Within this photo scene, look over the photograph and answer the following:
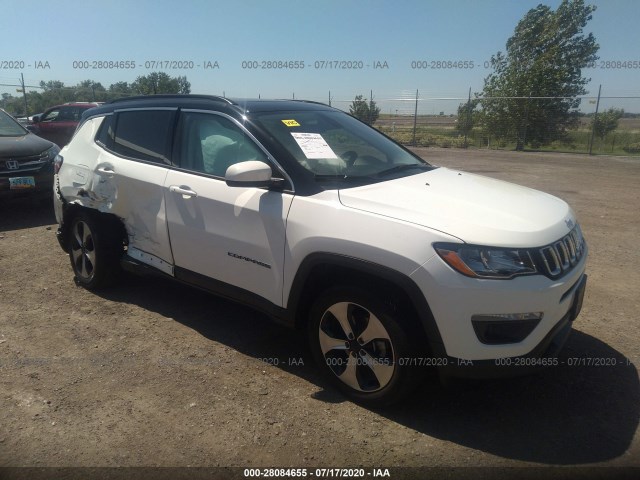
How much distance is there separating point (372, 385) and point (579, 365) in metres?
1.54

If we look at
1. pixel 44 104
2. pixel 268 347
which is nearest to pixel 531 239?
pixel 268 347

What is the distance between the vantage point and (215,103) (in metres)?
3.56

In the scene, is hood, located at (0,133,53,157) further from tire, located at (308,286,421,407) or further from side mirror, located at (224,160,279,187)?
tire, located at (308,286,421,407)

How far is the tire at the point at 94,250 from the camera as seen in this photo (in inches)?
167

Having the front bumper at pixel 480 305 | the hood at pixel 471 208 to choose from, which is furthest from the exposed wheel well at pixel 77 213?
the front bumper at pixel 480 305

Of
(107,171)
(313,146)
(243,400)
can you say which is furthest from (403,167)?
(107,171)

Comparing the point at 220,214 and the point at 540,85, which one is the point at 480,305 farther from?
the point at 540,85

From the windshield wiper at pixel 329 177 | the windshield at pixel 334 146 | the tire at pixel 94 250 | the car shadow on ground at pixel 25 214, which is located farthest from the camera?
the car shadow on ground at pixel 25 214

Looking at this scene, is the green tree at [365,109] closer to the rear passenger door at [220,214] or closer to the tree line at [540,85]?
the tree line at [540,85]

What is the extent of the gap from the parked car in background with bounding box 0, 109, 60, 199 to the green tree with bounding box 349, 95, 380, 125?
17.6 metres

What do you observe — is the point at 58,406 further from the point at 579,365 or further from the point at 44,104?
the point at 44,104

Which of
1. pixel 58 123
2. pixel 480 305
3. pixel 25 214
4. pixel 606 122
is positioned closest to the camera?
pixel 480 305

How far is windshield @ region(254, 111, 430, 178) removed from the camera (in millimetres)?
3203

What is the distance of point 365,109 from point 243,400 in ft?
73.0
